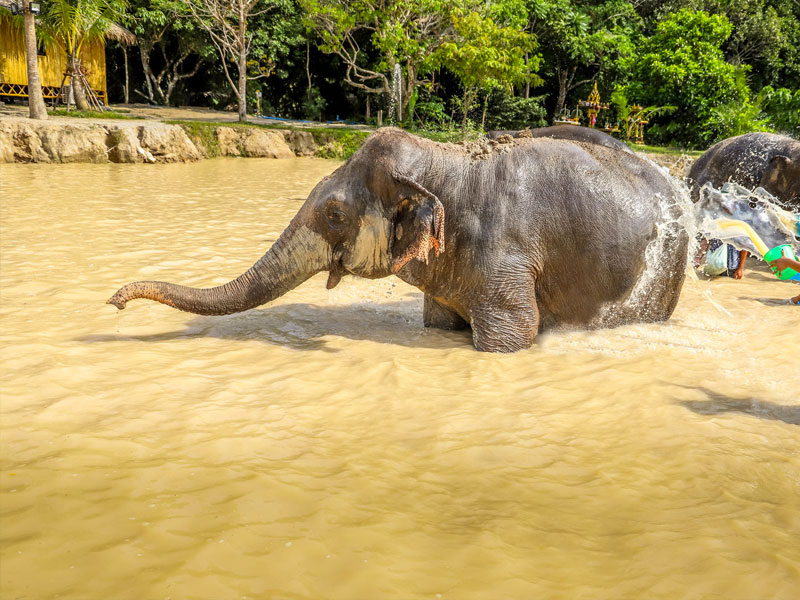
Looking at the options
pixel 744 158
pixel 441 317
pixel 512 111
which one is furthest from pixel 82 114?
pixel 441 317

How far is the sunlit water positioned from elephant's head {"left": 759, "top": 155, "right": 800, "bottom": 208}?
8.12ft

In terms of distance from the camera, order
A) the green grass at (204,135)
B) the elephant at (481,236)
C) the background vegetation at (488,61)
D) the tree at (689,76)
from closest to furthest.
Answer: the elephant at (481,236)
the green grass at (204,135)
the background vegetation at (488,61)
the tree at (689,76)

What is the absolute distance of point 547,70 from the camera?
96.0 feet

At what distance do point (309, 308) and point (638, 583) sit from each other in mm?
3940

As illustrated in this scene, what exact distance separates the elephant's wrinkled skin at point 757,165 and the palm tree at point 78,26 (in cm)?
1758

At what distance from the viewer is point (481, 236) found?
15.4 feet

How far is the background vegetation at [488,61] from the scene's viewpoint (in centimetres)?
2162

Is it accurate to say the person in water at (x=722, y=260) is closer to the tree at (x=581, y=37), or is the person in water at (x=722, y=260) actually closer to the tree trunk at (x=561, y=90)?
the tree at (x=581, y=37)

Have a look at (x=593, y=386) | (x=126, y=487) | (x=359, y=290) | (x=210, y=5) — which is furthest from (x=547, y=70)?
(x=126, y=487)

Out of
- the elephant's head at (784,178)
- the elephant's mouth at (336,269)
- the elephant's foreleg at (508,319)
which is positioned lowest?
the elephant's foreleg at (508,319)

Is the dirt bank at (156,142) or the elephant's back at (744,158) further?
the dirt bank at (156,142)

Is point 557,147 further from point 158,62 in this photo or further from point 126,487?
point 158,62

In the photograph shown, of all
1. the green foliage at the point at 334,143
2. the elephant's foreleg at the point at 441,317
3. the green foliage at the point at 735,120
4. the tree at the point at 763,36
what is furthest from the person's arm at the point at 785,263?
the tree at the point at 763,36

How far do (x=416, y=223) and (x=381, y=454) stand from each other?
1.75 metres
